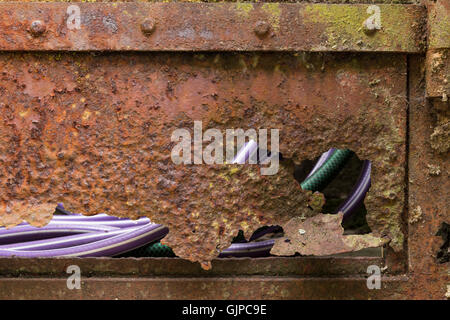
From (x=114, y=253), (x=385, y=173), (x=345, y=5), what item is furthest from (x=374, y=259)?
(x=114, y=253)

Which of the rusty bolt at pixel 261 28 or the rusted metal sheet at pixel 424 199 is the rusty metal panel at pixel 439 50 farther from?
the rusty bolt at pixel 261 28

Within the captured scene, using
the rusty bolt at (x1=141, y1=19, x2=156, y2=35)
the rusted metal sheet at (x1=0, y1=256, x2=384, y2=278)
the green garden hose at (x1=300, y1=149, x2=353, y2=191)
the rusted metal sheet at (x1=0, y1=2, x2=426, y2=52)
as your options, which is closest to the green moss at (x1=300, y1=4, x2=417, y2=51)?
the rusted metal sheet at (x1=0, y1=2, x2=426, y2=52)

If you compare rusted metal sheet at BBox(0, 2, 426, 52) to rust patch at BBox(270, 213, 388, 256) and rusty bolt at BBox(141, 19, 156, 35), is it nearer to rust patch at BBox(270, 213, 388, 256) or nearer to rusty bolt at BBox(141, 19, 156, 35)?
rusty bolt at BBox(141, 19, 156, 35)

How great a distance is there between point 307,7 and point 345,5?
68 mm

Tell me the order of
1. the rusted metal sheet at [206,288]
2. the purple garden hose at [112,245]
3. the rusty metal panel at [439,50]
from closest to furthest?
the rusty metal panel at [439,50] < the rusted metal sheet at [206,288] < the purple garden hose at [112,245]

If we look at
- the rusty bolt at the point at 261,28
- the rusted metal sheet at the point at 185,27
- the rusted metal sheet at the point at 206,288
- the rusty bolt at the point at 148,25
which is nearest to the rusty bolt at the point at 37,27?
the rusted metal sheet at the point at 185,27

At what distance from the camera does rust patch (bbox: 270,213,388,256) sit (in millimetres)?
916

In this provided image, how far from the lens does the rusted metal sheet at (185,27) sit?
870 millimetres

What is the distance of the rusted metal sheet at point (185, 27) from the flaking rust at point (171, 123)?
0.10 ft

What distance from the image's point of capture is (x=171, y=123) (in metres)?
0.90

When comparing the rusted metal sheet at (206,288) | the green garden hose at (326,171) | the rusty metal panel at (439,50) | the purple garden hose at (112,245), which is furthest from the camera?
the green garden hose at (326,171)

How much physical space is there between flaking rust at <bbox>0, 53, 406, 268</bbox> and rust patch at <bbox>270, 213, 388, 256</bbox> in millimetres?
70

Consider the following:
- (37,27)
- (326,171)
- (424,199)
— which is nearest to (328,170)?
(326,171)

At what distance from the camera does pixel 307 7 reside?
2.88ft
